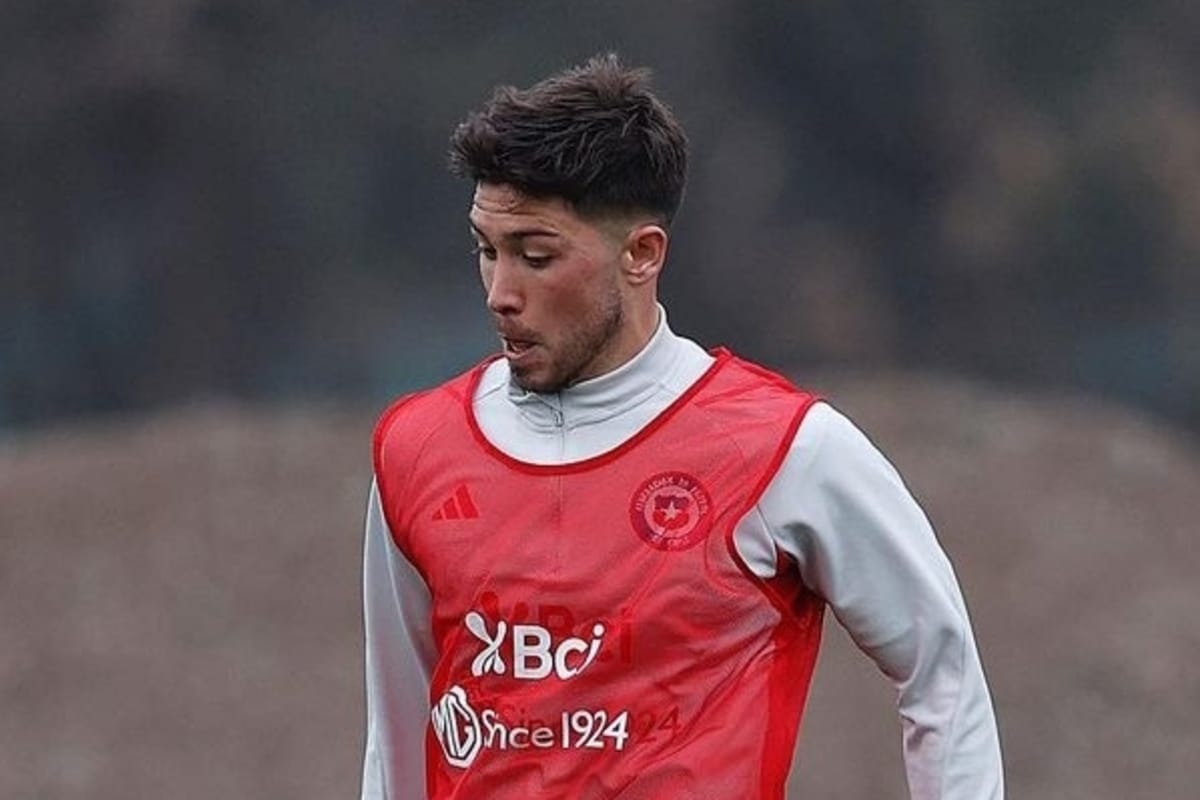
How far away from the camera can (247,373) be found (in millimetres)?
7703

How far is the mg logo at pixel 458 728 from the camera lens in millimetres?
2895

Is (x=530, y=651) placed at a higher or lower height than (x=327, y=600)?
higher

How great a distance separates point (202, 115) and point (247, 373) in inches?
28.5

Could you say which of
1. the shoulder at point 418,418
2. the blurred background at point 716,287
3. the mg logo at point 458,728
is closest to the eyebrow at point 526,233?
the shoulder at point 418,418

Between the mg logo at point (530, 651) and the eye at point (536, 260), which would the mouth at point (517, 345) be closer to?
the eye at point (536, 260)

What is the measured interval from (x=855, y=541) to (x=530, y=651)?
352mm

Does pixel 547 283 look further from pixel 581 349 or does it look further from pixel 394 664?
pixel 394 664

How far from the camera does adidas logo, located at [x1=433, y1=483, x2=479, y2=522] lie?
2904mm

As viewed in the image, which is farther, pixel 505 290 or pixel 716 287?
pixel 716 287

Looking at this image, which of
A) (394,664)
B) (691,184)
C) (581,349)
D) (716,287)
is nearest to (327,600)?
(716,287)

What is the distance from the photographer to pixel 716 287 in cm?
745

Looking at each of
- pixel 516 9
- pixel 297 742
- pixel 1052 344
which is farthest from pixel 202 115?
pixel 1052 344

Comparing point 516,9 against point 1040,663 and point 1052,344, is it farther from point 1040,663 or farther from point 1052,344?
point 1040,663

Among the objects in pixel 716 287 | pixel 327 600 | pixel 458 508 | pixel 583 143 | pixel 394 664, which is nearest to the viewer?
pixel 583 143
